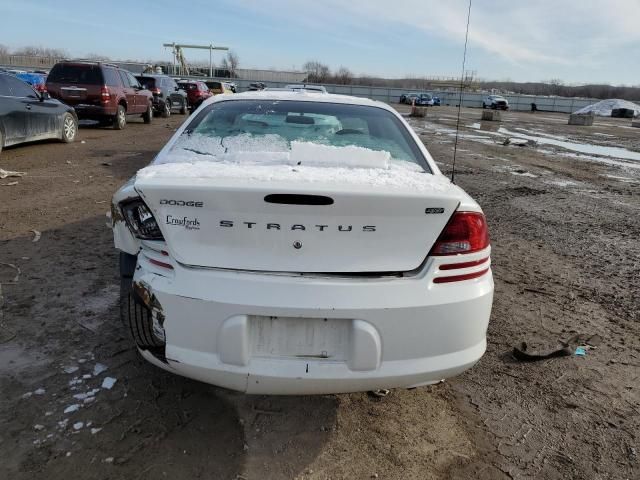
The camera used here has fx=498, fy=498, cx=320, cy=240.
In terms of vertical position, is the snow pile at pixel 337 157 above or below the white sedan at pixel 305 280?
above

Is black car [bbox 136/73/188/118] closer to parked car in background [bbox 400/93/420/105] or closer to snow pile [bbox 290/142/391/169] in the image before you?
snow pile [bbox 290/142/391/169]

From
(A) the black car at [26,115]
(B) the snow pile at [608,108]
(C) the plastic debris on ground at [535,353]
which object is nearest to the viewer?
(C) the plastic debris on ground at [535,353]

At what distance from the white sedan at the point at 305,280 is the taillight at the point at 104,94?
13798mm

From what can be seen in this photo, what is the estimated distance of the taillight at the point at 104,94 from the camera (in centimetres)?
1434

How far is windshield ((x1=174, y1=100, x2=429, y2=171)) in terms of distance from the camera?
311 centimetres

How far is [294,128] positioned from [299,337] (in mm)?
1818

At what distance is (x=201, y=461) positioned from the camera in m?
2.23

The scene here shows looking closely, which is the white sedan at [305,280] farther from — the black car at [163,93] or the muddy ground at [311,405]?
the black car at [163,93]

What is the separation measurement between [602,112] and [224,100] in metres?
58.5

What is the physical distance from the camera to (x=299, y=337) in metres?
2.07

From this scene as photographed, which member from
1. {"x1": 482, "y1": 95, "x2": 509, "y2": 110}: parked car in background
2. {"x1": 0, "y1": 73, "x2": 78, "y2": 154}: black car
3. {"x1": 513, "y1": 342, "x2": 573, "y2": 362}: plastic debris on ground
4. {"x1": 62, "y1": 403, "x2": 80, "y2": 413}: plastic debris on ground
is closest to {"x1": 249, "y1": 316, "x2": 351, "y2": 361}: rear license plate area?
{"x1": 62, "y1": 403, "x2": 80, "y2": 413}: plastic debris on ground

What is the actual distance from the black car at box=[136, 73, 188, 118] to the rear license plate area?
802 inches

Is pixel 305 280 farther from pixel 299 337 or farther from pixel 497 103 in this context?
pixel 497 103

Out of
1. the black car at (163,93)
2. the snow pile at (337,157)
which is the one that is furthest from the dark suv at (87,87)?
the snow pile at (337,157)
